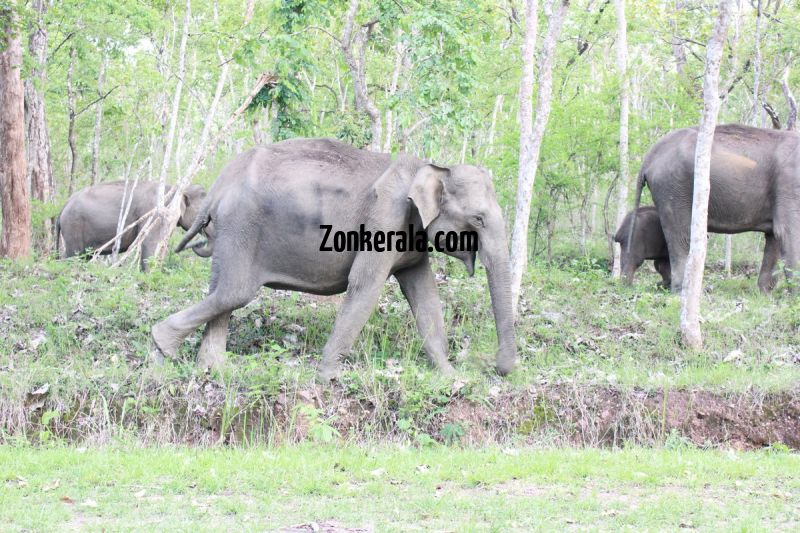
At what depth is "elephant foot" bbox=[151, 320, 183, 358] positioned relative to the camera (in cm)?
1056

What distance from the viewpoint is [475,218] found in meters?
10.2

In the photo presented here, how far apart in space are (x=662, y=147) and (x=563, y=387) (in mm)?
6217

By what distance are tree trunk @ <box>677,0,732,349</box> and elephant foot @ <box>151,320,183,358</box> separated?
595cm

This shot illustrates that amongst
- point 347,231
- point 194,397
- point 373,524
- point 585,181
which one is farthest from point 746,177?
point 373,524

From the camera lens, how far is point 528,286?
13.9 meters

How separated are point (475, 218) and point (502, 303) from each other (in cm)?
100

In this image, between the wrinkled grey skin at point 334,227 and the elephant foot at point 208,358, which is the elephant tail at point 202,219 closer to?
the wrinkled grey skin at point 334,227

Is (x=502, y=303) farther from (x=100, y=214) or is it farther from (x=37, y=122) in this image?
(x=37, y=122)

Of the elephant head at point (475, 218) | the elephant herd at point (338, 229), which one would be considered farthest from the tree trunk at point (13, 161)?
the elephant head at point (475, 218)

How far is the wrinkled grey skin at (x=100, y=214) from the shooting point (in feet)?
66.0

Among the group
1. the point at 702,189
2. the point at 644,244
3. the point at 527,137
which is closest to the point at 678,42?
the point at 644,244

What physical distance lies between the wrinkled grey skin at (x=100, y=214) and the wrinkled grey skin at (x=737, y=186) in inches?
402

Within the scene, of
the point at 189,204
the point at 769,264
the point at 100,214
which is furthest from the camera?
the point at 100,214

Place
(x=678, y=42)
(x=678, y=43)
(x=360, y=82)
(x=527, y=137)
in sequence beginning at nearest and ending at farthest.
Answer: (x=527, y=137) < (x=360, y=82) < (x=678, y=43) < (x=678, y=42)
